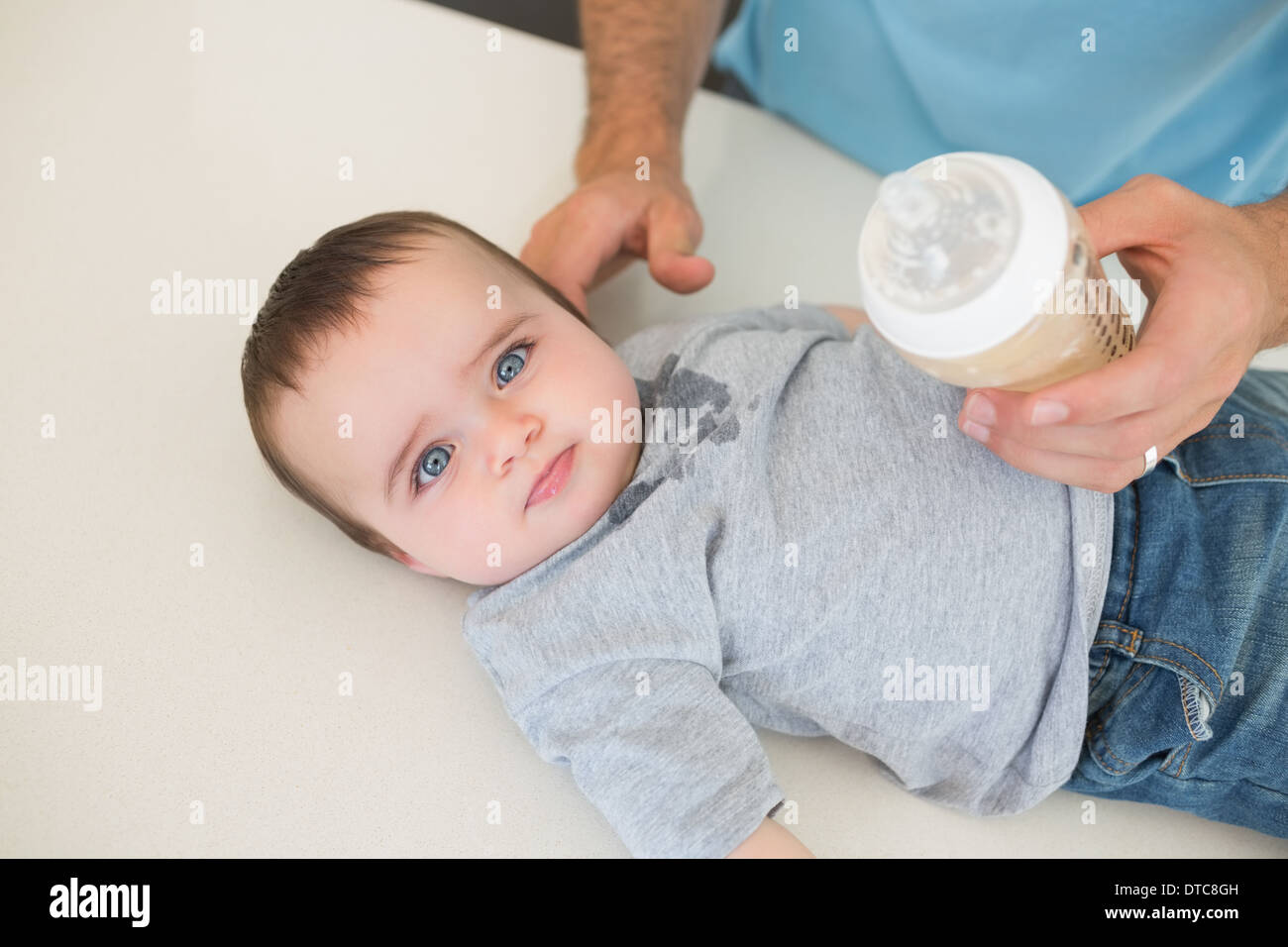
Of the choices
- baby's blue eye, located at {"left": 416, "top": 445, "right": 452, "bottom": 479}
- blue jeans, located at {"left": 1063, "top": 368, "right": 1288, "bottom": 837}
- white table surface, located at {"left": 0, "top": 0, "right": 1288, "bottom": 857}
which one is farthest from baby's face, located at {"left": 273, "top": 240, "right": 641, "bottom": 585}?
blue jeans, located at {"left": 1063, "top": 368, "right": 1288, "bottom": 837}

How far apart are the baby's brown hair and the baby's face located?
0.05ft

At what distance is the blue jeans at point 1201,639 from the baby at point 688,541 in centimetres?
2

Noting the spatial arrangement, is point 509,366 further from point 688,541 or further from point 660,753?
point 660,753

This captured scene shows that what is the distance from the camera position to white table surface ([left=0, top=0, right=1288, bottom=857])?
792 millimetres

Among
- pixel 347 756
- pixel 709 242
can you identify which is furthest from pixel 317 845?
pixel 709 242

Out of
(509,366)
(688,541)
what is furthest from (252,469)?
(688,541)

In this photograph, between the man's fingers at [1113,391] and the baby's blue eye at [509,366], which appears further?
the baby's blue eye at [509,366]

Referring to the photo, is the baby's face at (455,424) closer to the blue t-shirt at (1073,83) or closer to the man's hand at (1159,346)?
the man's hand at (1159,346)

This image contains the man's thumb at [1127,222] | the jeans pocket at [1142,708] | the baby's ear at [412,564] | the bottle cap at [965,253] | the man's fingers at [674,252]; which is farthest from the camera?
the man's fingers at [674,252]

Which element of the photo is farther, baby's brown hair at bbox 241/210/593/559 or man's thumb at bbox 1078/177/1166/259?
baby's brown hair at bbox 241/210/593/559

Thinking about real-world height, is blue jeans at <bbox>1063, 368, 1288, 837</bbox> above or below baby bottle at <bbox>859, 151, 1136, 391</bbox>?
below

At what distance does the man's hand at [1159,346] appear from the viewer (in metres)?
0.61

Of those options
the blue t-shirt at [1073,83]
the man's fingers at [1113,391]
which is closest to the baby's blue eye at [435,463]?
the man's fingers at [1113,391]

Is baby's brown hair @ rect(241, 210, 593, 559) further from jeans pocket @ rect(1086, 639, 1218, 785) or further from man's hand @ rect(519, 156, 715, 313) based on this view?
jeans pocket @ rect(1086, 639, 1218, 785)
